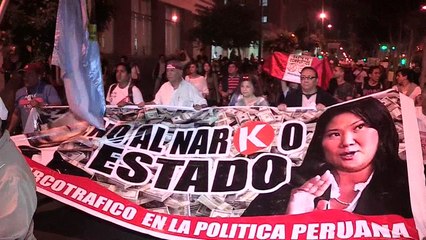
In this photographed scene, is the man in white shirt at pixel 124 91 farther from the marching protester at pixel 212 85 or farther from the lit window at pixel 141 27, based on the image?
the lit window at pixel 141 27

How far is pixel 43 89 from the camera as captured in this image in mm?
8305

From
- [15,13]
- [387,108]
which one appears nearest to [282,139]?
[387,108]

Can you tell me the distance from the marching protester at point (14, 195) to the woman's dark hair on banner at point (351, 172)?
302 cm

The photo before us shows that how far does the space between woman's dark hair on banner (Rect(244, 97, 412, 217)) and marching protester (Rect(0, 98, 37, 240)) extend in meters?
3.02

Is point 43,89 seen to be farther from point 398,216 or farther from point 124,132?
point 398,216

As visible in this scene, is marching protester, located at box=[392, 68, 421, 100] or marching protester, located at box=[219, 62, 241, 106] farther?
marching protester, located at box=[219, 62, 241, 106]

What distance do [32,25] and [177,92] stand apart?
506cm

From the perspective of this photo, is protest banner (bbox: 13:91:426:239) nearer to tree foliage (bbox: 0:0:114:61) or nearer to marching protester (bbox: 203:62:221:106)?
tree foliage (bbox: 0:0:114:61)

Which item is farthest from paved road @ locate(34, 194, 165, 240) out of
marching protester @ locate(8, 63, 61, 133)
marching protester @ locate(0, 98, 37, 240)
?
marching protester @ locate(0, 98, 37, 240)

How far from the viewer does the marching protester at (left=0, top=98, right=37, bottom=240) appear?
2.68 m

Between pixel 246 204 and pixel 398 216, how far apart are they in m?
1.36

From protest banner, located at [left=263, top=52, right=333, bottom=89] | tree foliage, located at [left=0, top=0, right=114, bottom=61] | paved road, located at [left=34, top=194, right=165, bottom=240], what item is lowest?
paved road, located at [left=34, top=194, right=165, bottom=240]

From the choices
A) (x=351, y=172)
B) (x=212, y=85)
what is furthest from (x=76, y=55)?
(x=212, y=85)

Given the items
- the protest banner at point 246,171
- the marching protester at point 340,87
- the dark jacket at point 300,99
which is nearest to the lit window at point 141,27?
the marching protester at point 340,87
